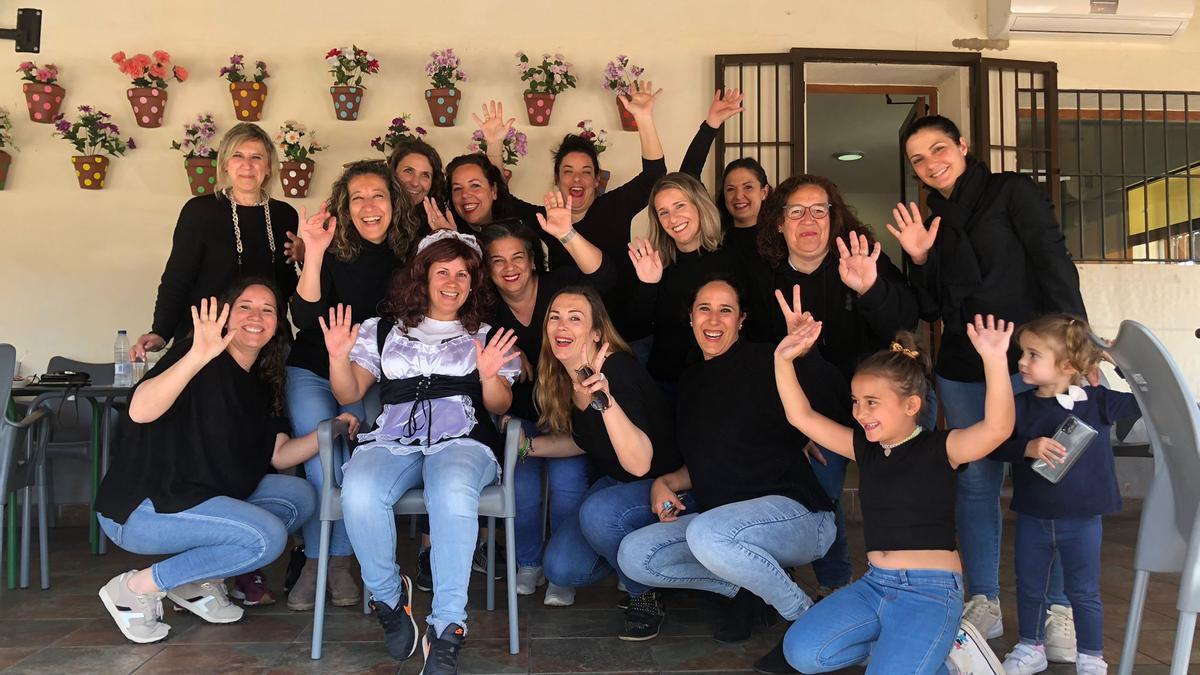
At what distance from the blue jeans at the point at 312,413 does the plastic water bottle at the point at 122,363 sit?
1.02 metres

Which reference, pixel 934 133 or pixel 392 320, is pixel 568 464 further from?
pixel 934 133

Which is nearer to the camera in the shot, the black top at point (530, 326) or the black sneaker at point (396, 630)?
the black sneaker at point (396, 630)

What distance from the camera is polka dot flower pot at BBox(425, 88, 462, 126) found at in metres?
4.88

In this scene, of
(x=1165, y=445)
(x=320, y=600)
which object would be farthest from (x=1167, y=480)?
(x=320, y=600)

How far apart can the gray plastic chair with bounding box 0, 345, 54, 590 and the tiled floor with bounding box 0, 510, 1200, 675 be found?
0.18m

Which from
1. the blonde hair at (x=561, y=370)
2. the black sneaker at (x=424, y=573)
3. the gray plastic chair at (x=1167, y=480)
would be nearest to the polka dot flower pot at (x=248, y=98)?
the black sneaker at (x=424, y=573)

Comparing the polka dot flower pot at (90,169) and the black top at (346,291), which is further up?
the polka dot flower pot at (90,169)

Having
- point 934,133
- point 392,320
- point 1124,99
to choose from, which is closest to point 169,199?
point 392,320

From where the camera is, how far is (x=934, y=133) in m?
2.70

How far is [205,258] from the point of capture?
3.21 metres

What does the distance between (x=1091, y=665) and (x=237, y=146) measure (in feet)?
9.47

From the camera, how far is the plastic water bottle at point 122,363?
3753 millimetres

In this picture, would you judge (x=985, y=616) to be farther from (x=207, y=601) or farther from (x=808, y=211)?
(x=207, y=601)

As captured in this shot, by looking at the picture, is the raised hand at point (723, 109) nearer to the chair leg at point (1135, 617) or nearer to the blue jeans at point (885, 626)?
the blue jeans at point (885, 626)
